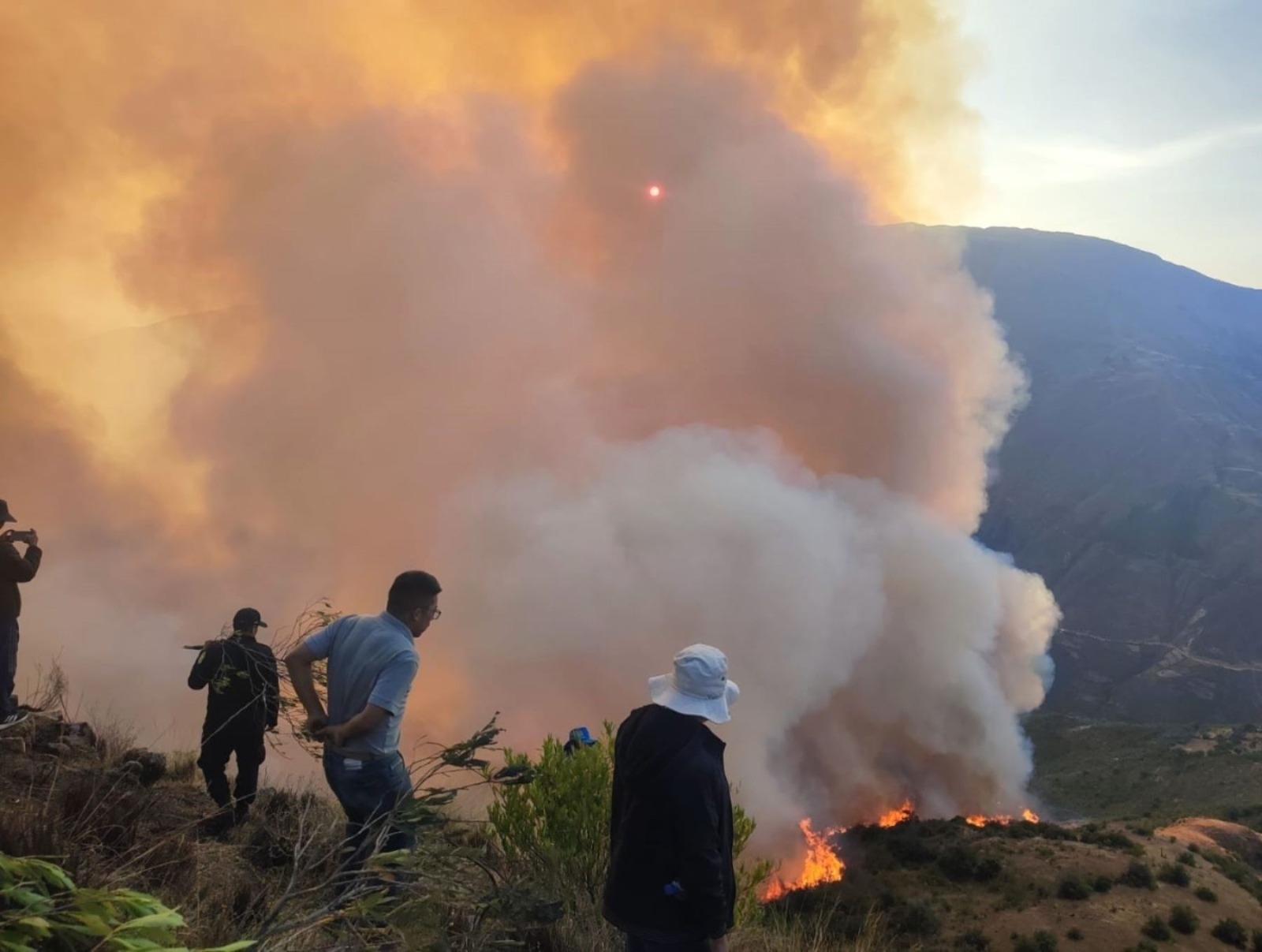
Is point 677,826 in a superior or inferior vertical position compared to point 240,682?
inferior

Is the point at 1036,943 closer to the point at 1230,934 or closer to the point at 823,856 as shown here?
the point at 1230,934

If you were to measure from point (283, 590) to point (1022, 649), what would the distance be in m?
37.8

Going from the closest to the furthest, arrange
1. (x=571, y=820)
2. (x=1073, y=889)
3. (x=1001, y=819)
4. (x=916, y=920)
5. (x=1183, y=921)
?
1. (x=571, y=820)
2. (x=1183, y=921)
3. (x=916, y=920)
4. (x=1073, y=889)
5. (x=1001, y=819)

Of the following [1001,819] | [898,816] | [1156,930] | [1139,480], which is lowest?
[1156,930]

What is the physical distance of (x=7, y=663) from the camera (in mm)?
6656

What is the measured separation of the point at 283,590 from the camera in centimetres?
2769

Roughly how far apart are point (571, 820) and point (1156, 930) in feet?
68.0

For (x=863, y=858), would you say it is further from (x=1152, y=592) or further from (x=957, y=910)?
(x=1152, y=592)

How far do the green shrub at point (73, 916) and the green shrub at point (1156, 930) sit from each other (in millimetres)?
24172

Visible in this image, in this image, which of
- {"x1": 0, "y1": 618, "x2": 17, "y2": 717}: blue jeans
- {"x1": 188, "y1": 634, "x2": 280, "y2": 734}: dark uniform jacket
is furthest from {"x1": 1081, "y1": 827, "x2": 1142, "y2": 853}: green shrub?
{"x1": 0, "y1": 618, "x2": 17, "y2": 717}: blue jeans

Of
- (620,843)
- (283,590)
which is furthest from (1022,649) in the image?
(620,843)

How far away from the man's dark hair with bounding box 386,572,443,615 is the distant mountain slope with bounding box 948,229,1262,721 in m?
68.1

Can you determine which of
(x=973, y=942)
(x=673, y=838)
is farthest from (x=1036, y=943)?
(x=673, y=838)

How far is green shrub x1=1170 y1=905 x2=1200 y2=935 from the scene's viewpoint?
1972 cm
